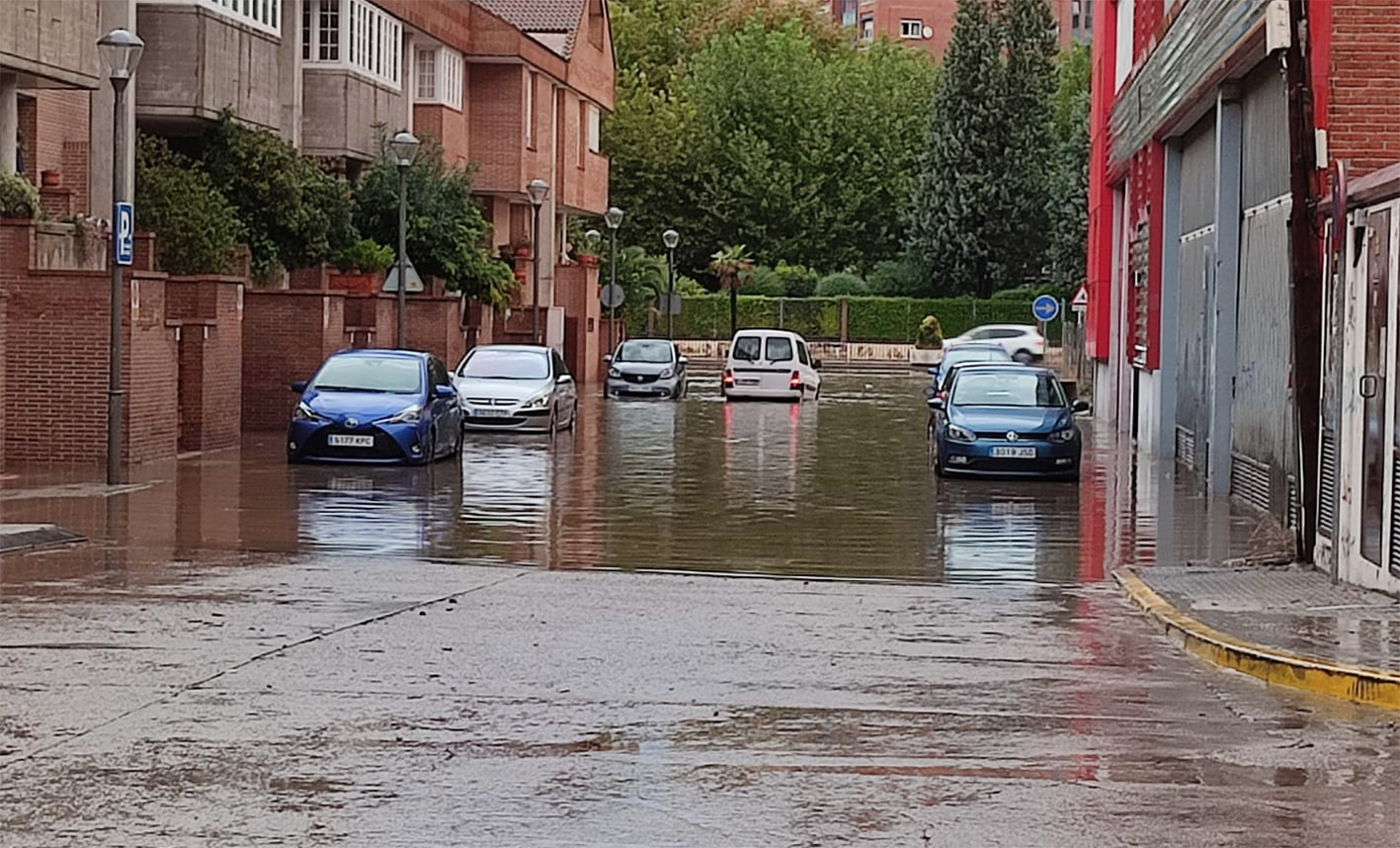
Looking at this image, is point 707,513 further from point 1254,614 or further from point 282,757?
point 282,757

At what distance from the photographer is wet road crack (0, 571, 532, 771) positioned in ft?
31.1

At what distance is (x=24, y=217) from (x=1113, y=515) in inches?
516

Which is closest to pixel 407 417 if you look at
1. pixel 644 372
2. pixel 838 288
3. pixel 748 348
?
pixel 644 372

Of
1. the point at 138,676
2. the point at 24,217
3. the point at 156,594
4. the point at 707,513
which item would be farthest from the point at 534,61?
the point at 138,676

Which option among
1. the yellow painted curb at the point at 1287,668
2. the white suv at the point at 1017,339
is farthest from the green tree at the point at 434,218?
the yellow painted curb at the point at 1287,668

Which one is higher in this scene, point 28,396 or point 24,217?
point 24,217

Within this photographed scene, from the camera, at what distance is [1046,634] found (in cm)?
1411

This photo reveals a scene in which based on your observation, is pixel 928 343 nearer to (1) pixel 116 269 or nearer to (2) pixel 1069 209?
(2) pixel 1069 209

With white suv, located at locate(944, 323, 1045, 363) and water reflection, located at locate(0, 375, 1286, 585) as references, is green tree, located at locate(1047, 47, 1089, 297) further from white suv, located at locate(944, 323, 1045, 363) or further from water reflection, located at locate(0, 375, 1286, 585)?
water reflection, located at locate(0, 375, 1286, 585)

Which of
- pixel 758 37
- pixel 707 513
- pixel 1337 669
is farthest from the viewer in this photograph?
pixel 758 37

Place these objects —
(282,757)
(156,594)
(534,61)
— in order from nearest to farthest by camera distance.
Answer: (282,757) → (156,594) → (534,61)

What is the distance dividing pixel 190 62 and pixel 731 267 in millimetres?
55923

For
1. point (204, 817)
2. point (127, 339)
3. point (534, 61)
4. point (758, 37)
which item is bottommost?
point (204, 817)

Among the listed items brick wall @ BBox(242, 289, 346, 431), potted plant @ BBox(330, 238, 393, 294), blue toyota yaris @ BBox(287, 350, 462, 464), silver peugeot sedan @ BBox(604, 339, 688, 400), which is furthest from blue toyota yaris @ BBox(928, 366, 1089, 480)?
silver peugeot sedan @ BBox(604, 339, 688, 400)
